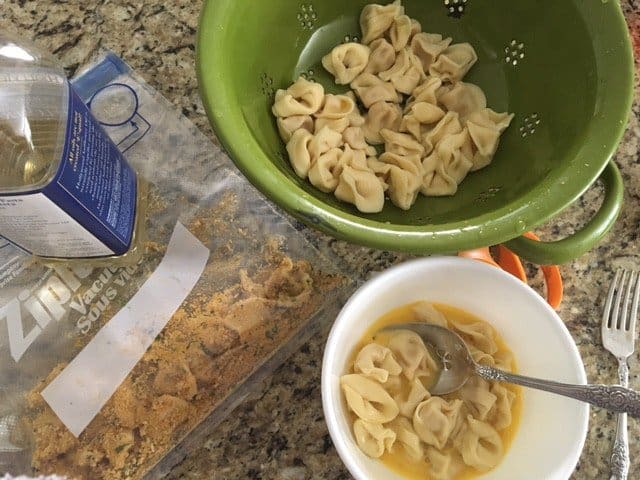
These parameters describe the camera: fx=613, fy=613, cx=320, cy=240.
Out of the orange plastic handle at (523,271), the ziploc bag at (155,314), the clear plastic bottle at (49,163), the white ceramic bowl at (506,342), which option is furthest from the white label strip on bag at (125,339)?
the orange plastic handle at (523,271)

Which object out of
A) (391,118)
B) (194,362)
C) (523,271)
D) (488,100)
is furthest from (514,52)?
(194,362)

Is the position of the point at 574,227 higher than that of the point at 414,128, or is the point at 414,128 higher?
the point at 414,128

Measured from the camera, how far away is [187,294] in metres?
0.81

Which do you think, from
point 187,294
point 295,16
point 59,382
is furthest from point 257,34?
point 59,382

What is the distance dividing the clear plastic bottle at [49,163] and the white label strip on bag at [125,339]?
11 cm

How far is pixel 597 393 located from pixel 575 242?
0.16 m

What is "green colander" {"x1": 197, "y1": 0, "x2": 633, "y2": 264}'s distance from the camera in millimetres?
614

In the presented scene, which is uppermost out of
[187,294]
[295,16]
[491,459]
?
[295,16]

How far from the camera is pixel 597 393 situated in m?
0.59

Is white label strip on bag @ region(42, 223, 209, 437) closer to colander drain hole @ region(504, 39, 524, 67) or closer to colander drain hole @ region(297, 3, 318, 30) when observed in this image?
colander drain hole @ region(297, 3, 318, 30)

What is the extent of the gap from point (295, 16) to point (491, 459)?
2.03 feet

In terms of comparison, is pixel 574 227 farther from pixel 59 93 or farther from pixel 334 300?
pixel 59 93

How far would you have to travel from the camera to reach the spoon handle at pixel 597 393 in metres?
0.58

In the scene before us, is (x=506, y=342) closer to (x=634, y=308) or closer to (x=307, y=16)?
(x=634, y=308)
